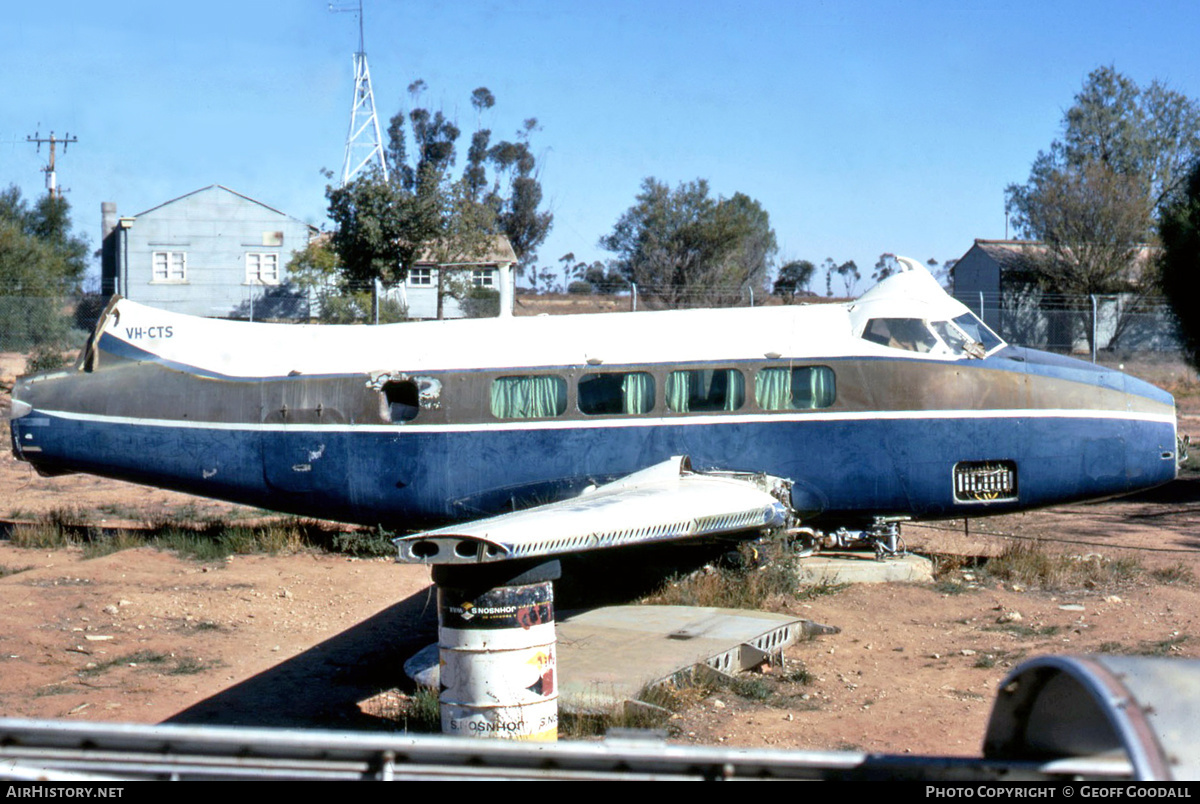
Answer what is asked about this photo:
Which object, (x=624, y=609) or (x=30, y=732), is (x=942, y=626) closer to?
(x=624, y=609)

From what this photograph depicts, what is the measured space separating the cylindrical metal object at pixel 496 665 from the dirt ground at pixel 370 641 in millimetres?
1247

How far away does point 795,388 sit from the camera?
34.5 ft

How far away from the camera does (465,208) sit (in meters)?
39.7

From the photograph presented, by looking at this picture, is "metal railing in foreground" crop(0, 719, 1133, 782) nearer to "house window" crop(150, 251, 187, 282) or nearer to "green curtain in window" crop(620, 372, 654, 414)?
"green curtain in window" crop(620, 372, 654, 414)

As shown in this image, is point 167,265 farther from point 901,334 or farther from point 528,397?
point 901,334

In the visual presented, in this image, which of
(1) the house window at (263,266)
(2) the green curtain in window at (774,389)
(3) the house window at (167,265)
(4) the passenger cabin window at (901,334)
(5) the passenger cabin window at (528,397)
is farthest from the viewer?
(1) the house window at (263,266)

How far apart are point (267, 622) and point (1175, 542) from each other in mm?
10872

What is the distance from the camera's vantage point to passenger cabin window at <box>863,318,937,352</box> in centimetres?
1064

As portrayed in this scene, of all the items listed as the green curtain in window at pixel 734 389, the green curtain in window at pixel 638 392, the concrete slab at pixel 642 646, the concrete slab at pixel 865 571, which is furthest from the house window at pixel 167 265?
the concrete slab at pixel 642 646

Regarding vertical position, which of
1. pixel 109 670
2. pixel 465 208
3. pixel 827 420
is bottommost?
pixel 109 670

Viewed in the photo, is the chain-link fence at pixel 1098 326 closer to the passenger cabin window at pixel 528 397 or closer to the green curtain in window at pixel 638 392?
the green curtain in window at pixel 638 392

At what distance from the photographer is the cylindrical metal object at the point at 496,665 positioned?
19.7ft
